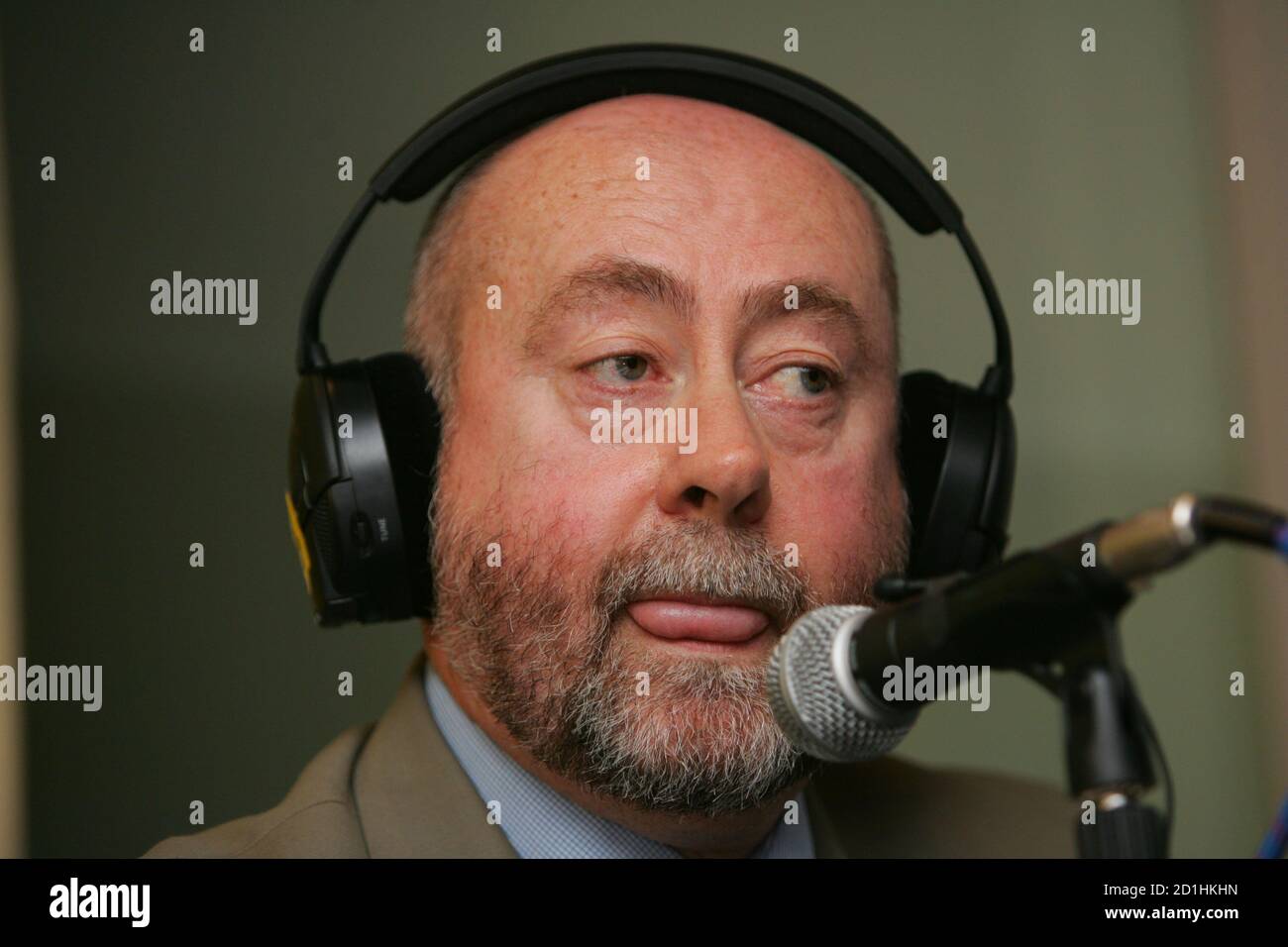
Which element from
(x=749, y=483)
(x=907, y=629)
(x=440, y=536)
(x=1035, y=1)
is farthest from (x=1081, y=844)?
(x=1035, y=1)

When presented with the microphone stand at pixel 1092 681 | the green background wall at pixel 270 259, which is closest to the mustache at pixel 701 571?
the microphone stand at pixel 1092 681

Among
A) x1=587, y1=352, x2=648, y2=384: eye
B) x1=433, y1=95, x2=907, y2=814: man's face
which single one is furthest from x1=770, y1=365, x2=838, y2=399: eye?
x1=587, y1=352, x2=648, y2=384: eye

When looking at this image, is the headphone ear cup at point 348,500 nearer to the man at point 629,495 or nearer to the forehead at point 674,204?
the man at point 629,495

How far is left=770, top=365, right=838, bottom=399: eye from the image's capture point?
1.21 metres

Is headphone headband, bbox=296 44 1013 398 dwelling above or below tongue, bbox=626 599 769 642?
above

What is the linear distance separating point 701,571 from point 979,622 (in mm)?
404

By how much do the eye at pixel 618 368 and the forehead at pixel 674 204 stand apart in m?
0.09

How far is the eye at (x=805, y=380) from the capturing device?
121 cm

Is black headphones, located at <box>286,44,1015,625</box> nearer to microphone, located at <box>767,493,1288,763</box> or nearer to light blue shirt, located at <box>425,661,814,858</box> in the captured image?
light blue shirt, located at <box>425,661,814,858</box>

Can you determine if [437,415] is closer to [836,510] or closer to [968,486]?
[836,510]

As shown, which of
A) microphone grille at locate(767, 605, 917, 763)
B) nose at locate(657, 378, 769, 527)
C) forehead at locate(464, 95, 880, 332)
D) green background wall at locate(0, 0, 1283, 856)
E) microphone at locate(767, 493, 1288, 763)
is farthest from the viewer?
green background wall at locate(0, 0, 1283, 856)

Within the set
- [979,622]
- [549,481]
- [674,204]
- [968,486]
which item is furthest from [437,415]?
[979,622]
